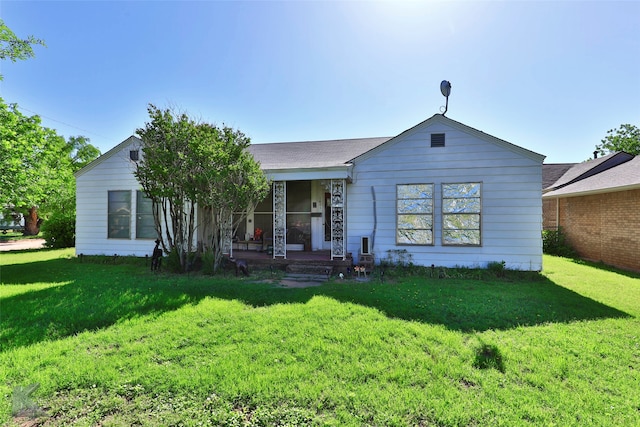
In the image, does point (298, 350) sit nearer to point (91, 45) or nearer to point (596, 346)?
point (596, 346)

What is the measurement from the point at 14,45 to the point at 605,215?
19549 millimetres

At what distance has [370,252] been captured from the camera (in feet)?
28.2

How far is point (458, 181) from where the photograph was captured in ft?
26.6

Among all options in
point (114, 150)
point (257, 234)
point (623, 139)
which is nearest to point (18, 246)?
point (114, 150)

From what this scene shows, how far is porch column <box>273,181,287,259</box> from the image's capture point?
877cm

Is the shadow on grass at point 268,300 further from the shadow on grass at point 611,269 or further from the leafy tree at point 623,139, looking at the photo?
the leafy tree at point 623,139

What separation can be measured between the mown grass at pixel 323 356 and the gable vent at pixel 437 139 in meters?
4.28

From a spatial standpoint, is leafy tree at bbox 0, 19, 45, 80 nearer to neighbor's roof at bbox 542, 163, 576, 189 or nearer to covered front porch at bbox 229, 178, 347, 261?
covered front porch at bbox 229, 178, 347, 261

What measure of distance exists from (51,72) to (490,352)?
14.8 metres

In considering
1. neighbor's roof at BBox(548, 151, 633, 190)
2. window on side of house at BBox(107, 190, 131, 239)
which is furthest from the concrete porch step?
neighbor's roof at BBox(548, 151, 633, 190)

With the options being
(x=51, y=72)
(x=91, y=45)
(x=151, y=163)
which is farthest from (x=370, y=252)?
(x=51, y=72)

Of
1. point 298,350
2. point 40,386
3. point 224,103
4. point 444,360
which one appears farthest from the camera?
point 224,103

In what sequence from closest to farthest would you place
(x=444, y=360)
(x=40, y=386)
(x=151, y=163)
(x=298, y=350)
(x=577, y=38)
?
(x=40, y=386) → (x=444, y=360) → (x=298, y=350) → (x=151, y=163) → (x=577, y=38)

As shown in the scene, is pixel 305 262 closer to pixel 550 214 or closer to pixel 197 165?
pixel 197 165
